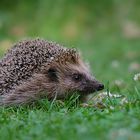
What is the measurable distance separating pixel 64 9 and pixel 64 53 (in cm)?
1062

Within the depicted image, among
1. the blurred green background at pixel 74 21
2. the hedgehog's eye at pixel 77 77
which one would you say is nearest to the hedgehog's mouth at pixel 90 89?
the hedgehog's eye at pixel 77 77

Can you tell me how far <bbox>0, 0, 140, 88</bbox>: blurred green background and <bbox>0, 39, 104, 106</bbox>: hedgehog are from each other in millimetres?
9188

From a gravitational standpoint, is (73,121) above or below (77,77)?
below

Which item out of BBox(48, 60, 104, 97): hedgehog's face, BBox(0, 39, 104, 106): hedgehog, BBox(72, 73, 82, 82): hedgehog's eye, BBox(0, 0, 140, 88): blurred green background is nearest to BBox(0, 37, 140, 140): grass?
BBox(0, 39, 104, 106): hedgehog

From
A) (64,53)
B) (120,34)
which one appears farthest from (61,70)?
(120,34)

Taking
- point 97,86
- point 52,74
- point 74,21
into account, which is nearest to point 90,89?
point 97,86

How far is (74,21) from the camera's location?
18.2m

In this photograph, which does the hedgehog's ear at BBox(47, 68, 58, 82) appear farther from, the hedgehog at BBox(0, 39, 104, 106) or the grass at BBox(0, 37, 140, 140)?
the grass at BBox(0, 37, 140, 140)

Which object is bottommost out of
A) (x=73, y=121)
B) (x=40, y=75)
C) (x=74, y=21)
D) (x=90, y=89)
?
(x=73, y=121)

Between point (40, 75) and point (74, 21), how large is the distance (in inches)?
424

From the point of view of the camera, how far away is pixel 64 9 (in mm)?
18250

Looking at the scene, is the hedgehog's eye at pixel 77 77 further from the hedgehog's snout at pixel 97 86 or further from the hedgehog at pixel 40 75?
the hedgehog's snout at pixel 97 86

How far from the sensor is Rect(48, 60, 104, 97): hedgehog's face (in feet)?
25.3

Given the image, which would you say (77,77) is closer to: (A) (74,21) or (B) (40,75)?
(B) (40,75)
